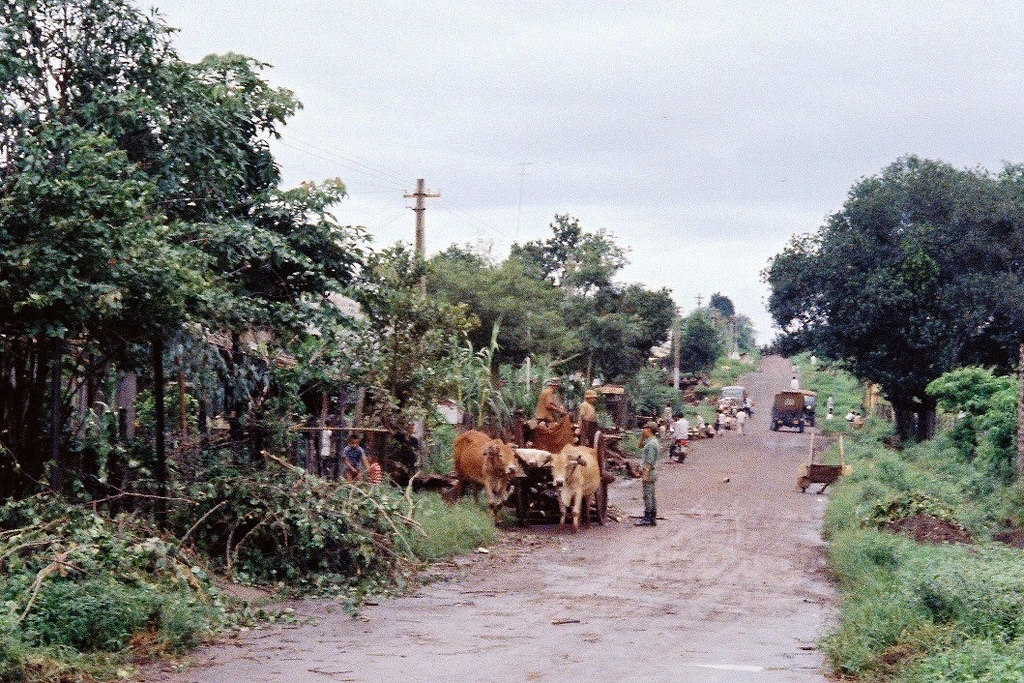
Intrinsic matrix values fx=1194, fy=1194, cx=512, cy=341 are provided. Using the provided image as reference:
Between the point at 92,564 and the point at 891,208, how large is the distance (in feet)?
124

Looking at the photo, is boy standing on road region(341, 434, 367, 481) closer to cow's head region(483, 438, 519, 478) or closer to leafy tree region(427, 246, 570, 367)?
cow's head region(483, 438, 519, 478)

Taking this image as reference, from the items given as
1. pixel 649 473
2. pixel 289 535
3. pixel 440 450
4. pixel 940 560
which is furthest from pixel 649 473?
pixel 289 535

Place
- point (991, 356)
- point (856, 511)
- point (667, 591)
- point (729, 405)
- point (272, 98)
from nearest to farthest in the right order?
point (667, 591) → point (272, 98) → point (856, 511) → point (991, 356) → point (729, 405)

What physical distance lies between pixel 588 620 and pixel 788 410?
4879 cm

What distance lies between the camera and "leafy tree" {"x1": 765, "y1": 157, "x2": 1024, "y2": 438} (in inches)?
1619

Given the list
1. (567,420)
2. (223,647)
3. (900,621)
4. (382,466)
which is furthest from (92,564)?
(567,420)

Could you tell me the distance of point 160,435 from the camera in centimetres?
1336

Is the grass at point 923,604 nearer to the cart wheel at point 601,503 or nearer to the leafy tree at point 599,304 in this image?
the cart wheel at point 601,503

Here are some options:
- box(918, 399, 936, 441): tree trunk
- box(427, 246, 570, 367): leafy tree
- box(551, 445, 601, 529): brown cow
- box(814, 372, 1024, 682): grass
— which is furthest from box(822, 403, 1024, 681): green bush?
box(918, 399, 936, 441): tree trunk

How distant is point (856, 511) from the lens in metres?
20.3

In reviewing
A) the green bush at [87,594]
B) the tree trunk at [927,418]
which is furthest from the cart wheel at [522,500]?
the tree trunk at [927,418]

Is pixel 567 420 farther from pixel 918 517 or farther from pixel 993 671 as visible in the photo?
pixel 993 671

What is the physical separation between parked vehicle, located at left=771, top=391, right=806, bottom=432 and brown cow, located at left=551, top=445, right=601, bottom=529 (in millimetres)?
39849

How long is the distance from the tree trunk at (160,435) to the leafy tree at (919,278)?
109ft
